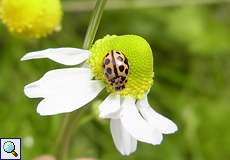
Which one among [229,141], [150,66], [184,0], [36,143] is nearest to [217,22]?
[184,0]

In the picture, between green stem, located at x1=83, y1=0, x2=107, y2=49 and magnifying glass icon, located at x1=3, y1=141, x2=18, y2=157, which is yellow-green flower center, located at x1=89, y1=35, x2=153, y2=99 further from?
magnifying glass icon, located at x1=3, y1=141, x2=18, y2=157

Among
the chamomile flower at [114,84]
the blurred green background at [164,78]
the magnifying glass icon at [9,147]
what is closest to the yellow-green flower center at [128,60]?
the chamomile flower at [114,84]

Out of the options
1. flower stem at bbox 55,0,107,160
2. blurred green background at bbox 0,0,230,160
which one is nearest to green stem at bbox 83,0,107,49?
flower stem at bbox 55,0,107,160

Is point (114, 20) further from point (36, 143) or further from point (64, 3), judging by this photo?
point (36, 143)

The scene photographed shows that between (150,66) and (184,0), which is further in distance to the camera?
(184,0)

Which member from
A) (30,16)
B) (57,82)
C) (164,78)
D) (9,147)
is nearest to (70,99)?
(57,82)

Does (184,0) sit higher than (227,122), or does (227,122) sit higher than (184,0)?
(184,0)

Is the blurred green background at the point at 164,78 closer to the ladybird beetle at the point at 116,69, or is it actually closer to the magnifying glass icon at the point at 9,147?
the magnifying glass icon at the point at 9,147
